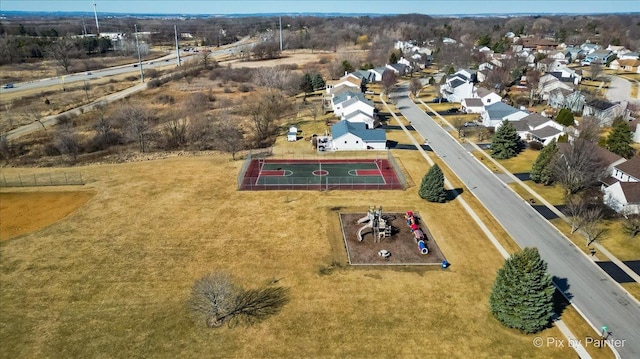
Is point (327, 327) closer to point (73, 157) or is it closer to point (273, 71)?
point (73, 157)

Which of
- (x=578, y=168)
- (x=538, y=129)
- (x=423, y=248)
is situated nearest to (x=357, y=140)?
(x=578, y=168)

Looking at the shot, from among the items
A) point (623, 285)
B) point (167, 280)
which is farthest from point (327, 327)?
point (623, 285)

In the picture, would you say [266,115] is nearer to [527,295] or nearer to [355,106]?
[355,106]

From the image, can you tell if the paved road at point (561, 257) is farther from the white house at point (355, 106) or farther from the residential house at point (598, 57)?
the residential house at point (598, 57)

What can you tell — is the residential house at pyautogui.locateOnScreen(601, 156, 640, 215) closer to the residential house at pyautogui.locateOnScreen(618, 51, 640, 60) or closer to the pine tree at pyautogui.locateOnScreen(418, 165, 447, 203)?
the pine tree at pyautogui.locateOnScreen(418, 165, 447, 203)

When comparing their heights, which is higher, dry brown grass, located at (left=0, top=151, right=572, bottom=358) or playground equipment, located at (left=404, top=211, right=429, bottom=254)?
playground equipment, located at (left=404, top=211, right=429, bottom=254)

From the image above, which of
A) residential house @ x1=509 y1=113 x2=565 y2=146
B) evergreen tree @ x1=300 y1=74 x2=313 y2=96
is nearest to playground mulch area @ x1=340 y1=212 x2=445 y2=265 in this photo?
residential house @ x1=509 y1=113 x2=565 y2=146
